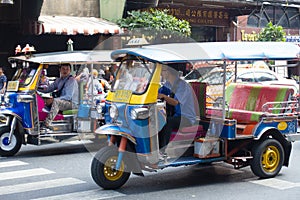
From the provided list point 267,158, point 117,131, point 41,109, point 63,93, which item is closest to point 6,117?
point 41,109

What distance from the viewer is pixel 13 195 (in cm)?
753

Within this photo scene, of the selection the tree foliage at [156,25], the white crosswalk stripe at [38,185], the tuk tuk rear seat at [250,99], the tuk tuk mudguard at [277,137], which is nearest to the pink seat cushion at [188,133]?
the tuk tuk rear seat at [250,99]

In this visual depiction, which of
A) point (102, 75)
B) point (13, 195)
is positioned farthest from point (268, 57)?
point (102, 75)

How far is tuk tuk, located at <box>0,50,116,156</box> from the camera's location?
10.5 m

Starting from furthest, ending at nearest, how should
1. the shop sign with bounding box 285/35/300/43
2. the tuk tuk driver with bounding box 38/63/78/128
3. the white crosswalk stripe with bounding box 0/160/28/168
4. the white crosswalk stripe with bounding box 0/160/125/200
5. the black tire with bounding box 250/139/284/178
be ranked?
the shop sign with bounding box 285/35/300/43
the tuk tuk driver with bounding box 38/63/78/128
the white crosswalk stripe with bounding box 0/160/28/168
the black tire with bounding box 250/139/284/178
the white crosswalk stripe with bounding box 0/160/125/200

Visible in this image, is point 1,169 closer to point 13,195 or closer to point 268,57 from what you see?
point 13,195

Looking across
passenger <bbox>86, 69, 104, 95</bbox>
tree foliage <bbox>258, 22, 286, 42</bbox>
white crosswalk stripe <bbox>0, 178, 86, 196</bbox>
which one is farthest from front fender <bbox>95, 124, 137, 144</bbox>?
tree foliage <bbox>258, 22, 286, 42</bbox>

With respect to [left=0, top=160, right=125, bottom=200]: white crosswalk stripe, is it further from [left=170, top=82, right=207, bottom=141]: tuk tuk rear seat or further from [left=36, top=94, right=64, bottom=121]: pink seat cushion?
[left=36, top=94, right=64, bottom=121]: pink seat cushion

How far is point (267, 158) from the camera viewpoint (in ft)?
27.5

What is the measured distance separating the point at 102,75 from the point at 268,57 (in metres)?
7.37

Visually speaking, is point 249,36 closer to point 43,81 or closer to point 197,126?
point 43,81

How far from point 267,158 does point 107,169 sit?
257cm

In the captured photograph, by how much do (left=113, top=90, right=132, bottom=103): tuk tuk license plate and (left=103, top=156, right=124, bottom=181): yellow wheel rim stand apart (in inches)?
32.2

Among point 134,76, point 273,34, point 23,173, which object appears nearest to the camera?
point 134,76
